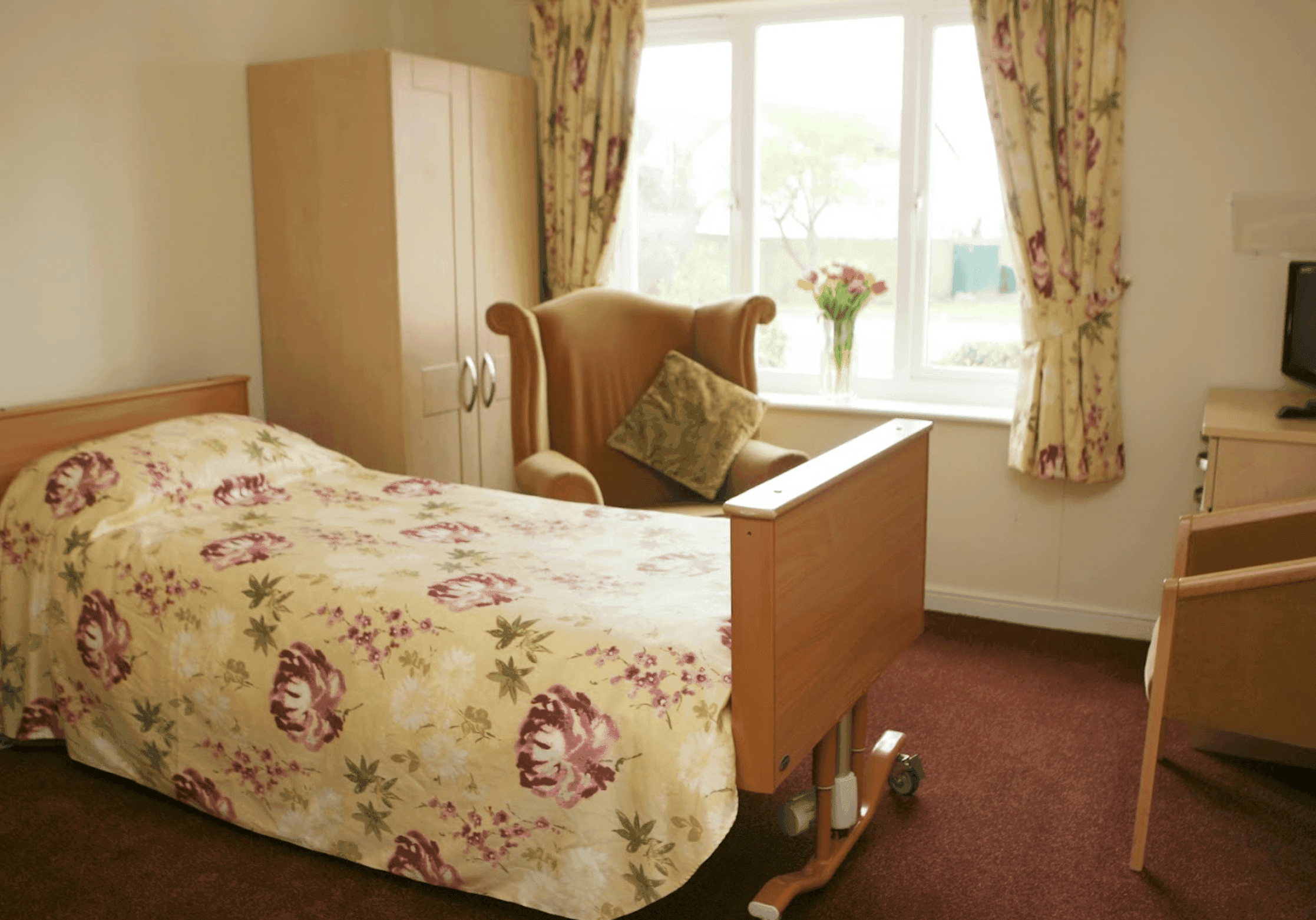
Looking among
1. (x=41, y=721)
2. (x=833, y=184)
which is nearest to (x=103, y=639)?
(x=41, y=721)

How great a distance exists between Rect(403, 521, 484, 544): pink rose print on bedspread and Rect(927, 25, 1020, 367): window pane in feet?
6.66

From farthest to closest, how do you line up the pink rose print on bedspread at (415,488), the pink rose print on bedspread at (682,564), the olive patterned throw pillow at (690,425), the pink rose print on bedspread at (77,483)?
the olive patterned throw pillow at (690,425)
the pink rose print on bedspread at (415,488)
the pink rose print on bedspread at (77,483)
the pink rose print on bedspread at (682,564)

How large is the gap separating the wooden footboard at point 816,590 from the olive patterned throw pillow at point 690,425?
3.27 ft

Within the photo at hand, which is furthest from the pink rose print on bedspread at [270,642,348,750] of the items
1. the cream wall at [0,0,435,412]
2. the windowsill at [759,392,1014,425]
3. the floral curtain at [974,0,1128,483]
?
the floral curtain at [974,0,1128,483]

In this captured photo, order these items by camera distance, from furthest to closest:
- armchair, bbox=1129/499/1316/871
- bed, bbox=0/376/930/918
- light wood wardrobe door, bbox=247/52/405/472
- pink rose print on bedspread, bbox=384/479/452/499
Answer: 1. light wood wardrobe door, bbox=247/52/405/472
2. pink rose print on bedspread, bbox=384/479/452/499
3. armchair, bbox=1129/499/1316/871
4. bed, bbox=0/376/930/918

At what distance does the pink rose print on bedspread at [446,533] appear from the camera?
259 centimetres

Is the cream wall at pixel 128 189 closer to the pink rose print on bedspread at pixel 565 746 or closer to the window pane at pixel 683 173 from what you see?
the window pane at pixel 683 173

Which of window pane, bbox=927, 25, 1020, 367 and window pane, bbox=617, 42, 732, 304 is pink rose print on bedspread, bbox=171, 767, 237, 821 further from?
window pane, bbox=927, 25, 1020, 367

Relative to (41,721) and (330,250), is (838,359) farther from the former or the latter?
(41,721)

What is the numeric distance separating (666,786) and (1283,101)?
2743 millimetres

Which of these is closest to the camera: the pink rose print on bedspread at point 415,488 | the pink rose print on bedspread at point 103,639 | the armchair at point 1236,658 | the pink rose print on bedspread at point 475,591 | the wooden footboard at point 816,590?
the wooden footboard at point 816,590

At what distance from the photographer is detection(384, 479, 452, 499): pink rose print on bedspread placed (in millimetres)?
3023

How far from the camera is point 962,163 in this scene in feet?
12.6

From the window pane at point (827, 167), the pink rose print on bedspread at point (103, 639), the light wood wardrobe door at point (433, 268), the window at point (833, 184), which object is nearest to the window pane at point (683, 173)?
the window at point (833, 184)
